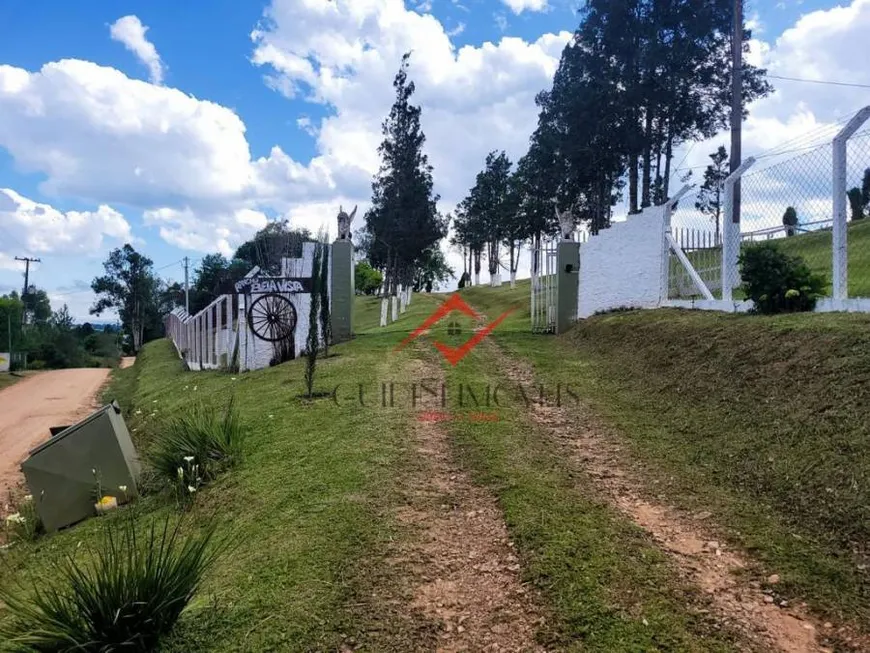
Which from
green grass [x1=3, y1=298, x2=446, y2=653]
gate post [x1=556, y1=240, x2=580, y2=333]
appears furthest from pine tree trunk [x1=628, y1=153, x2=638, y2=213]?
green grass [x1=3, y1=298, x2=446, y2=653]

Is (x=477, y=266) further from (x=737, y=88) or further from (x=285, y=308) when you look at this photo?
(x=285, y=308)

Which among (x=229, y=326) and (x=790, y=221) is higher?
(x=790, y=221)

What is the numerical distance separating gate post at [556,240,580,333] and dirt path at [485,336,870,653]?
7216 millimetres

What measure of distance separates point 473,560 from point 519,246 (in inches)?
1452

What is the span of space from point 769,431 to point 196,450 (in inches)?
203

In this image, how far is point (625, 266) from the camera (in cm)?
1108

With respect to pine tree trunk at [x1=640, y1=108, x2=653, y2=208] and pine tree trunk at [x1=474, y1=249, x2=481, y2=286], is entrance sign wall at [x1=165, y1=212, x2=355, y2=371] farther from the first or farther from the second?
pine tree trunk at [x1=474, y1=249, x2=481, y2=286]

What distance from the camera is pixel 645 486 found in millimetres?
4227

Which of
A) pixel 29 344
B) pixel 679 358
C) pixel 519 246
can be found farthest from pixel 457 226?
pixel 679 358

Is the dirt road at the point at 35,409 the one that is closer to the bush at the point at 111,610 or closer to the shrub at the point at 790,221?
the bush at the point at 111,610

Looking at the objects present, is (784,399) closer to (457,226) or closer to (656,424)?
(656,424)

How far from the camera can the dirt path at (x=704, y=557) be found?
2.51 metres

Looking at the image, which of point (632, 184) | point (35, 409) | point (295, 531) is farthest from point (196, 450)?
point (632, 184)

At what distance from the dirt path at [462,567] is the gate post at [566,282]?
8380 millimetres
